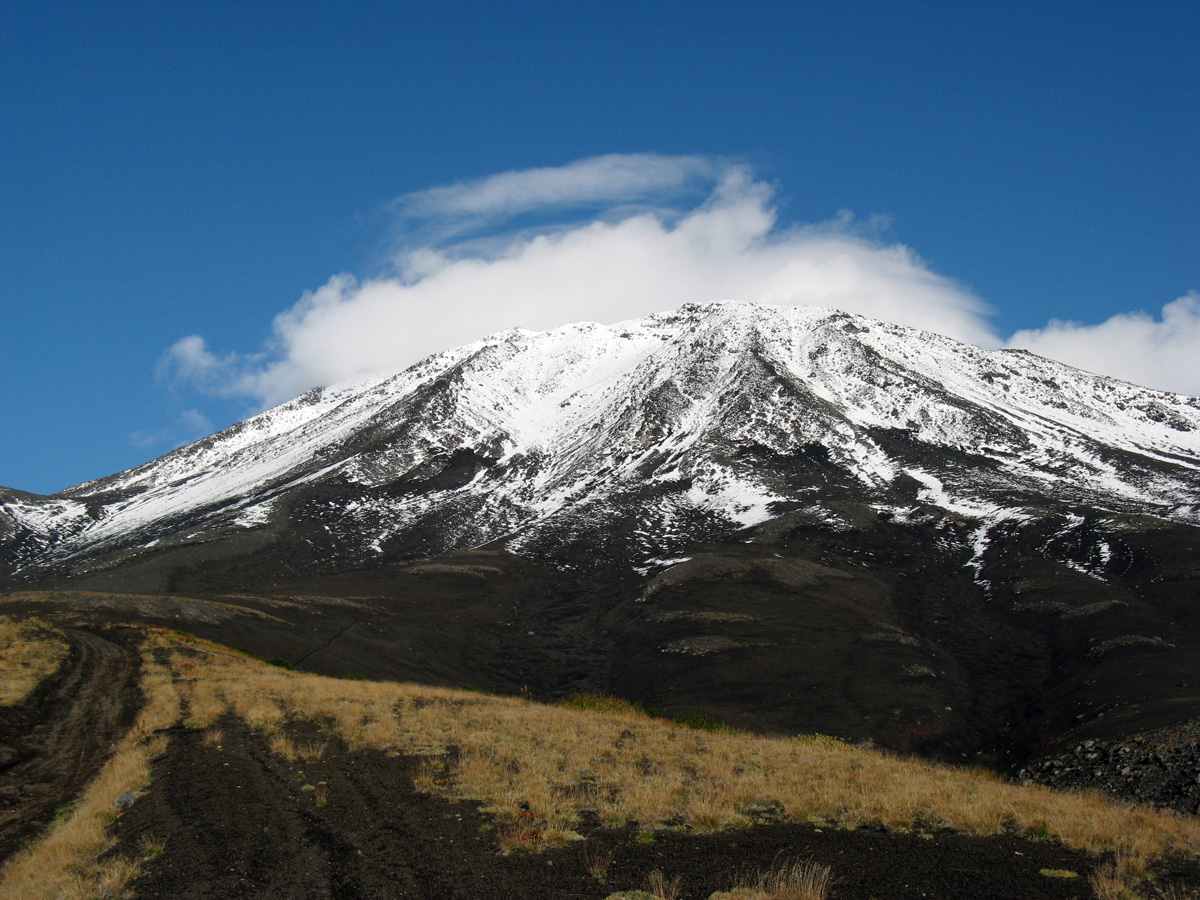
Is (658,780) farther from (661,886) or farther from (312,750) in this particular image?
(312,750)

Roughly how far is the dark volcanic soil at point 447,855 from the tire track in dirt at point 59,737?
2.95 meters

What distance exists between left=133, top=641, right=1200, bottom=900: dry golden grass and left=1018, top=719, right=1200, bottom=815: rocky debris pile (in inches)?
228

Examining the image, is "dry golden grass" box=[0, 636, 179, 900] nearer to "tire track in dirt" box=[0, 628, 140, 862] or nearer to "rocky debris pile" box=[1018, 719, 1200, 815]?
"tire track in dirt" box=[0, 628, 140, 862]

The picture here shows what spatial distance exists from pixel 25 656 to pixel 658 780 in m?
28.8

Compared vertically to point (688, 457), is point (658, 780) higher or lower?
lower

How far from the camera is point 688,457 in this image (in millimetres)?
138750

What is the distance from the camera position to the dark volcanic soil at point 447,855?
9.22 m

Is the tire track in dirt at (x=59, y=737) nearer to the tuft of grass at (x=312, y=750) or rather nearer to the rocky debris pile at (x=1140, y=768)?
the tuft of grass at (x=312, y=750)

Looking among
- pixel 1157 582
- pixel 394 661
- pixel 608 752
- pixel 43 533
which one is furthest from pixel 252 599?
pixel 43 533

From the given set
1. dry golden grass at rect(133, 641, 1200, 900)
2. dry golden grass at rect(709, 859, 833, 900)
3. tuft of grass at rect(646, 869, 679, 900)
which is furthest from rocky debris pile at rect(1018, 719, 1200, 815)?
tuft of grass at rect(646, 869, 679, 900)

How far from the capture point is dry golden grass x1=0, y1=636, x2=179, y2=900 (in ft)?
29.9

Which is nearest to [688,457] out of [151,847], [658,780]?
[658,780]

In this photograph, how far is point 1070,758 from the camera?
1174 inches

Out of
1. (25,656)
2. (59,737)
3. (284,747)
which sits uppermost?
(25,656)
